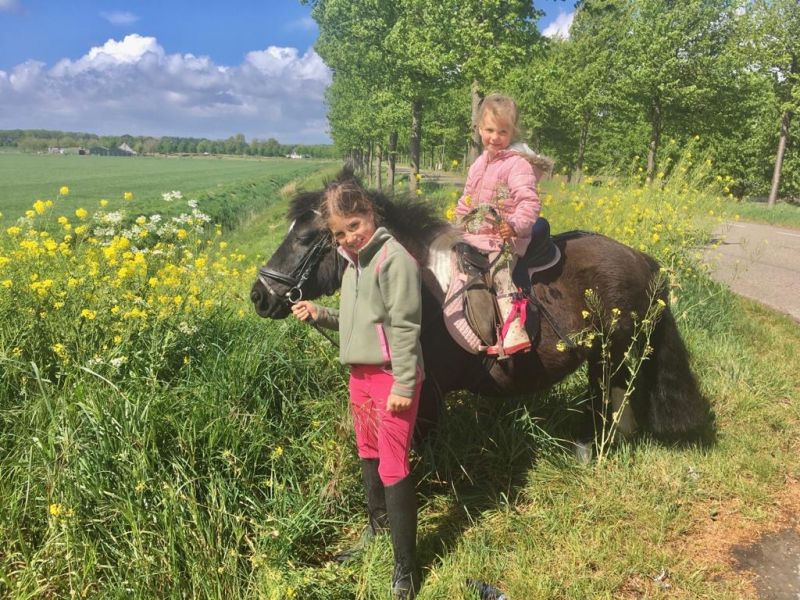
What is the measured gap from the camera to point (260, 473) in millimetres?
2844

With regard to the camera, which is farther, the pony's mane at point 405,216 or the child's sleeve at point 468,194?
the child's sleeve at point 468,194

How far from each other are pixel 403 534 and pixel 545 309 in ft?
4.66

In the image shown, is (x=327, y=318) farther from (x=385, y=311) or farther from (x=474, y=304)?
(x=474, y=304)

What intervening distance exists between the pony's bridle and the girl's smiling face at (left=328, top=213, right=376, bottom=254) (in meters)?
0.37

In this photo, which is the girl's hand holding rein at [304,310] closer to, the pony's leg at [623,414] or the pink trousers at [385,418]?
the pink trousers at [385,418]

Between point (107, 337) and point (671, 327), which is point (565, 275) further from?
point (107, 337)

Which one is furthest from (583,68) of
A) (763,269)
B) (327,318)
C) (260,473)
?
(260,473)

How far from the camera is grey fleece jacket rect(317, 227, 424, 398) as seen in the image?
1.99 m

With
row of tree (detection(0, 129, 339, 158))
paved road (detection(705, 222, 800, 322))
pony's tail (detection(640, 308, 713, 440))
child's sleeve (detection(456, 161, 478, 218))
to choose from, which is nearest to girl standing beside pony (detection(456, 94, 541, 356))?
child's sleeve (detection(456, 161, 478, 218))

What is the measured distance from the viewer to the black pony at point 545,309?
8.23ft

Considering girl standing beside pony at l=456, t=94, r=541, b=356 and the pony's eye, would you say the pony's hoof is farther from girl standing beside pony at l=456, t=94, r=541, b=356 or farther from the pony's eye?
the pony's eye

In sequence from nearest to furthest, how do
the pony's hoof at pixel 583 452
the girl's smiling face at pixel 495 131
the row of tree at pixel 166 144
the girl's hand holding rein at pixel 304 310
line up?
the girl's hand holding rein at pixel 304 310 → the girl's smiling face at pixel 495 131 → the pony's hoof at pixel 583 452 → the row of tree at pixel 166 144

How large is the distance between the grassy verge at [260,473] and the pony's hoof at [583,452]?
0.07 m

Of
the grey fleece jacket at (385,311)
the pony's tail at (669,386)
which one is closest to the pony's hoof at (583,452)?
the pony's tail at (669,386)
